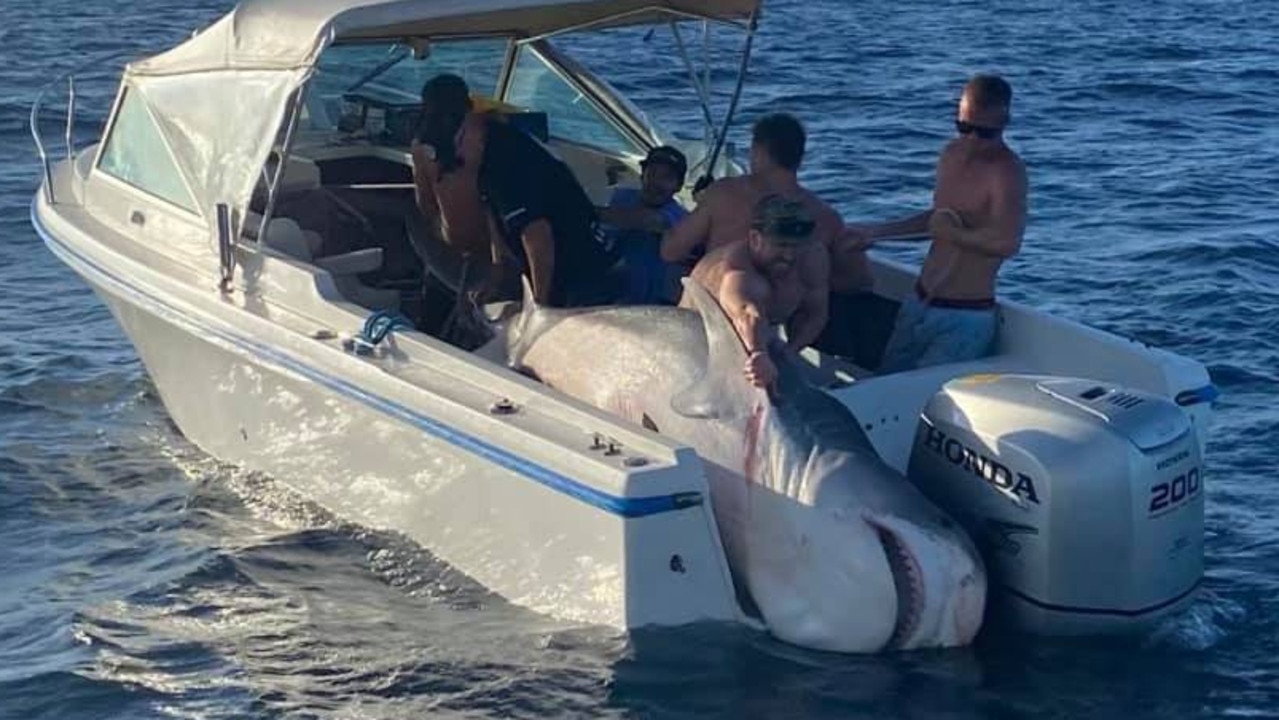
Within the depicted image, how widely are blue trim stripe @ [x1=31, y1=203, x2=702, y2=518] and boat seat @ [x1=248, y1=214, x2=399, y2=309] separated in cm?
45

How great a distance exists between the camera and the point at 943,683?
6.51m

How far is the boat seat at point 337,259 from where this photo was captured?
27.7 ft

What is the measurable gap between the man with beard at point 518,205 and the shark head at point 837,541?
1.47 meters

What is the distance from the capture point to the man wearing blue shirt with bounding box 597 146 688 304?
27.1ft

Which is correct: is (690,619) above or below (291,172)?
below

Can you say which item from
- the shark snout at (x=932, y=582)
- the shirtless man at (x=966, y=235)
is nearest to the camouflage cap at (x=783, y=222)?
the shirtless man at (x=966, y=235)

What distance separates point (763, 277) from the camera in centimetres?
689

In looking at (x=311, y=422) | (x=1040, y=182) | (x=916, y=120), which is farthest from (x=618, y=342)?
(x=916, y=120)

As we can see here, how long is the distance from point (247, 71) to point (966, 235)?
262 cm

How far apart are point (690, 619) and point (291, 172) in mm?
3723

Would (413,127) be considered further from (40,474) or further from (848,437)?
(848,437)

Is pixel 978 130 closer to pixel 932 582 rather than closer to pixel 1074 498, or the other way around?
pixel 1074 498

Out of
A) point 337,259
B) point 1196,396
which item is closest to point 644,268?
point 337,259

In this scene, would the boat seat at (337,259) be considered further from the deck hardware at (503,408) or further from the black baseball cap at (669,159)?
the deck hardware at (503,408)
